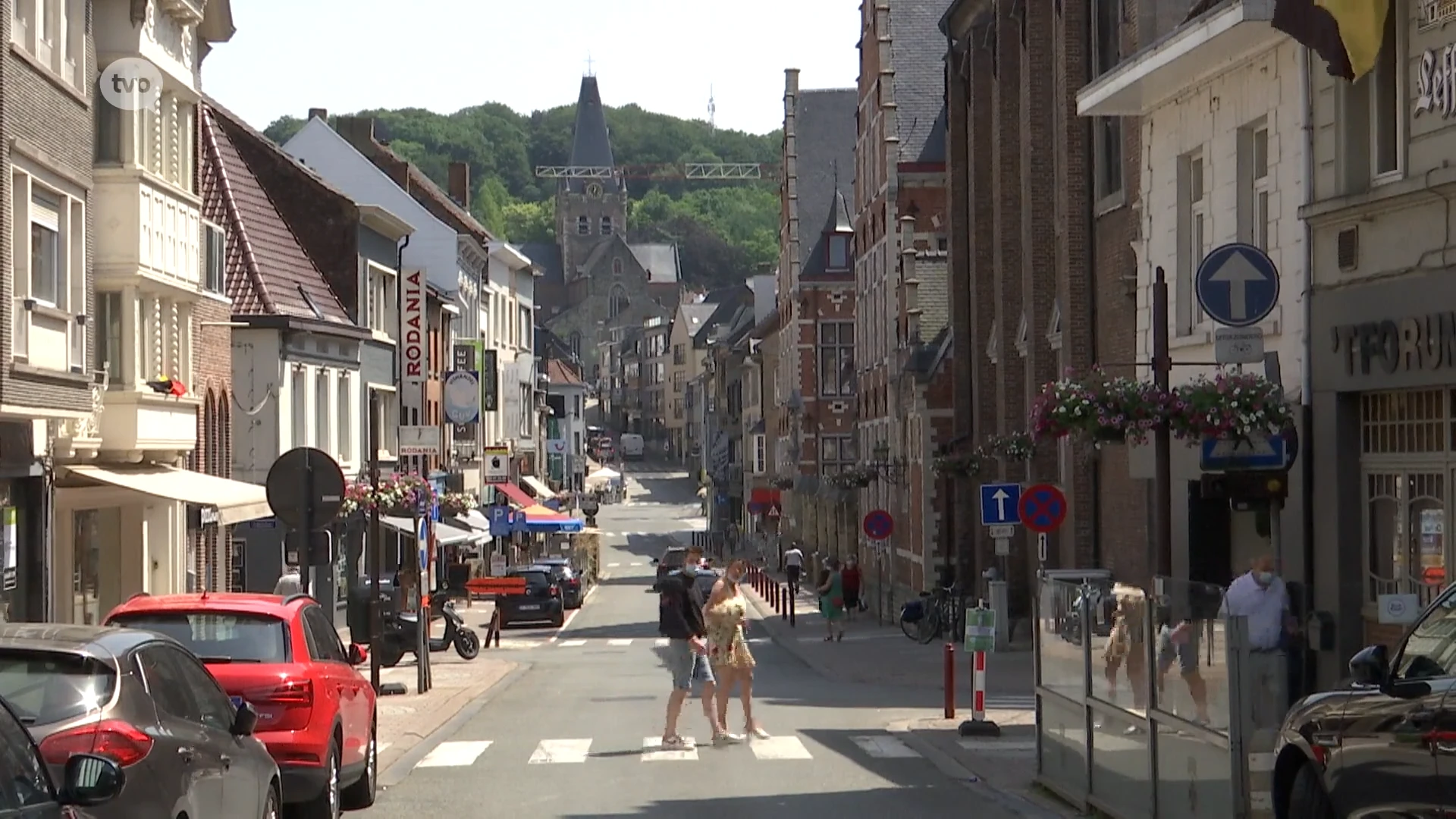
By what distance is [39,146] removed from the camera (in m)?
21.4

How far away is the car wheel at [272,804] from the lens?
1129cm

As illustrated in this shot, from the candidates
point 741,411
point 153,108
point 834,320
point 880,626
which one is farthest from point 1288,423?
point 741,411

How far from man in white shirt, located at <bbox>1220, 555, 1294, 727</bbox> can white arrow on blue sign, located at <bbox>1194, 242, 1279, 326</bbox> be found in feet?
5.93

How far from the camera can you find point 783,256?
77.1 metres

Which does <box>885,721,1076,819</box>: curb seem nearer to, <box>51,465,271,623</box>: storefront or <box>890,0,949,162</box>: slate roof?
<box>51,465,271,623</box>: storefront

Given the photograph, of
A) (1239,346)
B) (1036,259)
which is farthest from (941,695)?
(1239,346)

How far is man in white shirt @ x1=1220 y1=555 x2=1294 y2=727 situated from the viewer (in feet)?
36.5

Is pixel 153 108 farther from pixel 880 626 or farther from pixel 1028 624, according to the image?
pixel 880 626

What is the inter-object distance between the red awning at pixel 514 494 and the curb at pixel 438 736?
1515 inches

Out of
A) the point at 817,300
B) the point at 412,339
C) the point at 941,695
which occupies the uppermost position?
the point at 817,300

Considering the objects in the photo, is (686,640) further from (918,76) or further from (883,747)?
(918,76)

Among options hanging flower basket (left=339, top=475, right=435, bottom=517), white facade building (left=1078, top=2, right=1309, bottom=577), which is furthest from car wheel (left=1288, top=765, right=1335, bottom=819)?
hanging flower basket (left=339, top=475, right=435, bottom=517)

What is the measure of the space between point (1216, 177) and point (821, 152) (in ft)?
182

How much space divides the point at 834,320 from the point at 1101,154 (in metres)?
41.7
